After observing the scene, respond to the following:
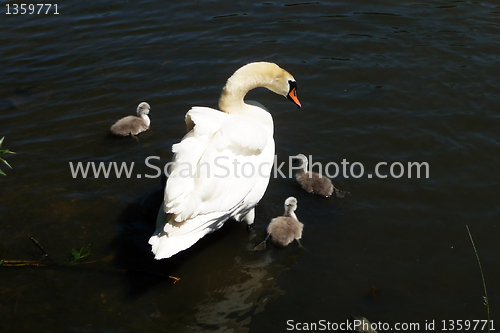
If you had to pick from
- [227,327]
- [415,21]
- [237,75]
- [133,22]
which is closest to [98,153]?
[237,75]

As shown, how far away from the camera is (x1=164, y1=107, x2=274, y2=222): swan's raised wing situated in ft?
16.3

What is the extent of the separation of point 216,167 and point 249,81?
1513 millimetres

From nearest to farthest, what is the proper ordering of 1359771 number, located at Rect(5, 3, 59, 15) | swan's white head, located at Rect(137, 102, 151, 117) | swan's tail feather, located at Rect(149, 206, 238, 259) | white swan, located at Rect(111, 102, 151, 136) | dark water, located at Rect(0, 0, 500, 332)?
1. swan's tail feather, located at Rect(149, 206, 238, 259)
2. dark water, located at Rect(0, 0, 500, 332)
3. white swan, located at Rect(111, 102, 151, 136)
4. swan's white head, located at Rect(137, 102, 151, 117)
5. 1359771 number, located at Rect(5, 3, 59, 15)

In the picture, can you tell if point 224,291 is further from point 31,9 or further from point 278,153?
point 31,9

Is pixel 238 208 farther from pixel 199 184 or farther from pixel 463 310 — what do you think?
pixel 463 310

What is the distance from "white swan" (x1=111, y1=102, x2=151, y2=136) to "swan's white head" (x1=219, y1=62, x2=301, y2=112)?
201cm

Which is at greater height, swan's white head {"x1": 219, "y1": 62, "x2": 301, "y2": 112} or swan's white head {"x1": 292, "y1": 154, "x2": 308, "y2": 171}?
swan's white head {"x1": 219, "y1": 62, "x2": 301, "y2": 112}

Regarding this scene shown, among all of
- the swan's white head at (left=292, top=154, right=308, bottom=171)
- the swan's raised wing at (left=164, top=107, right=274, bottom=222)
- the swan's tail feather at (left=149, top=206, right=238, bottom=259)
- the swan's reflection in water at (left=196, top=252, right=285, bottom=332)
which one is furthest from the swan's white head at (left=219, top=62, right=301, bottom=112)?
the swan's reflection in water at (left=196, top=252, right=285, bottom=332)

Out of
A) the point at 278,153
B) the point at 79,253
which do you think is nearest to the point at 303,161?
the point at 278,153

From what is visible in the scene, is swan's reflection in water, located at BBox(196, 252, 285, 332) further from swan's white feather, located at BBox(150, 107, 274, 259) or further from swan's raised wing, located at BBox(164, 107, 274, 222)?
swan's raised wing, located at BBox(164, 107, 274, 222)

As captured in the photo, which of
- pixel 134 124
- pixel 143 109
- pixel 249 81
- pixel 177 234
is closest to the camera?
pixel 177 234

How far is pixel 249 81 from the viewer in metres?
6.17

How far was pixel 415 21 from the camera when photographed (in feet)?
33.2

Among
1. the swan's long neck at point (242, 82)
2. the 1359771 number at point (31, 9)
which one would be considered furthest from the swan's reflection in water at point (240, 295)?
the 1359771 number at point (31, 9)
